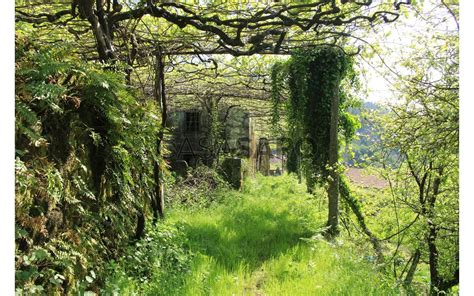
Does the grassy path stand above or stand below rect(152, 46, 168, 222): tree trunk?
below

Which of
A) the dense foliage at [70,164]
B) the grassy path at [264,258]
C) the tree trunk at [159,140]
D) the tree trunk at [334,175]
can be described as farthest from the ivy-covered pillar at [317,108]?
the dense foliage at [70,164]

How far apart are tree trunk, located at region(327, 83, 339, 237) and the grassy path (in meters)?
0.44

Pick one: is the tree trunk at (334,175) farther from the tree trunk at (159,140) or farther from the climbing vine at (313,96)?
the tree trunk at (159,140)

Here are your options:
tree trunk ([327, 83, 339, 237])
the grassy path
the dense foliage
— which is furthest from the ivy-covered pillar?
the dense foliage

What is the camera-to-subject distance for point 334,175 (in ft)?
22.5

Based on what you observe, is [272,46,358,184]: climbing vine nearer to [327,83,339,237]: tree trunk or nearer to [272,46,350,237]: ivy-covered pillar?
[272,46,350,237]: ivy-covered pillar

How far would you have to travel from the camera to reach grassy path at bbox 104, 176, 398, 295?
364 cm

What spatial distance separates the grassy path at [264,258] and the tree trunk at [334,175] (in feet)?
1.43

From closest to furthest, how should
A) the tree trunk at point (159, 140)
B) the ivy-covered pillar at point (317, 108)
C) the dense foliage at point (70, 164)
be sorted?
the dense foliage at point (70, 164)
the tree trunk at point (159, 140)
the ivy-covered pillar at point (317, 108)

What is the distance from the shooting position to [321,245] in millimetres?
5348

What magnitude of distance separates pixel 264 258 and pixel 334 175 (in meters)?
2.47

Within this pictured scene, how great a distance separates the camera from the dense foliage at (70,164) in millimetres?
2037

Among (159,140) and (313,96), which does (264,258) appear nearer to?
(159,140)

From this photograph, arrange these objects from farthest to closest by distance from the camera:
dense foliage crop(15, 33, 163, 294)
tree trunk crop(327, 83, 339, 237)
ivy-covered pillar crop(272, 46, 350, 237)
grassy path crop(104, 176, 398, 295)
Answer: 1. ivy-covered pillar crop(272, 46, 350, 237)
2. tree trunk crop(327, 83, 339, 237)
3. grassy path crop(104, 176, 398, 295)
4. dense foliage crop(15, 33, 163, 294)
